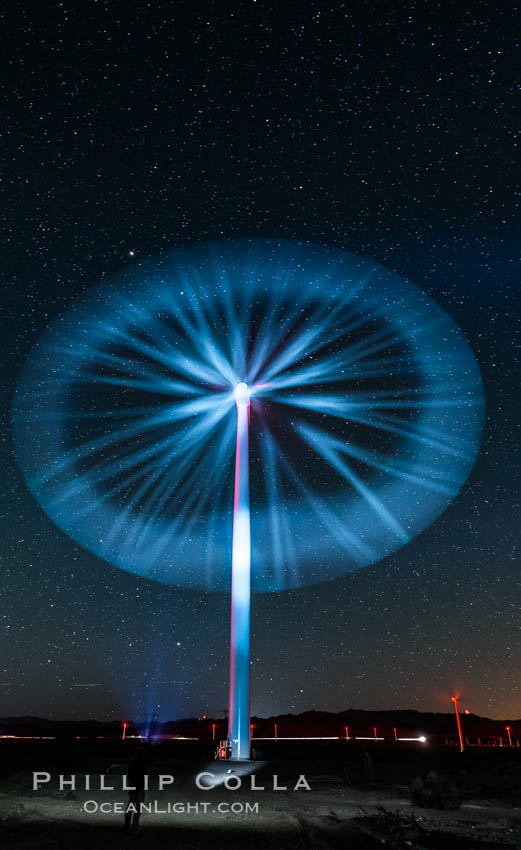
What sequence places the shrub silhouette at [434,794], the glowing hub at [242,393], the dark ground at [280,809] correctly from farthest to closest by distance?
the glowing hub at [242,393] < the shrub silhouette at [434,794] < the dark ground at [280,809]

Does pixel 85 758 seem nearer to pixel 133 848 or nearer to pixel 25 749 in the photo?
pixel 25 749

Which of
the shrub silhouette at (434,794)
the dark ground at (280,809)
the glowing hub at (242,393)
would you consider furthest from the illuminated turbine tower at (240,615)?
the shrub silhouette at (434,794)

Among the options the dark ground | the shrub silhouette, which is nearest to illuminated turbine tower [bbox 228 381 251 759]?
the dark ground

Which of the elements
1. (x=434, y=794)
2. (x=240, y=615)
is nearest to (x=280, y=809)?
(x=434, y=794)

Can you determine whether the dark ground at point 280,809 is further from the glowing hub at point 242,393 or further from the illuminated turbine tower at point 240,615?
the glowing hub at point 242,393

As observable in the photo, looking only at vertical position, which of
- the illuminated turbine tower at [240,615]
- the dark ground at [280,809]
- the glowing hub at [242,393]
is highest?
the glowing hub at [242,393]

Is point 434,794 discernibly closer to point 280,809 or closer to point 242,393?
point 280,809

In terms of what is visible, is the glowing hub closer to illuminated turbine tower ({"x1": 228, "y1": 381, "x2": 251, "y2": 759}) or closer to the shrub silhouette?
illuminated turbine tower ({"x1": 228, "y1": 381, "x2": 251, "y2": 759})
